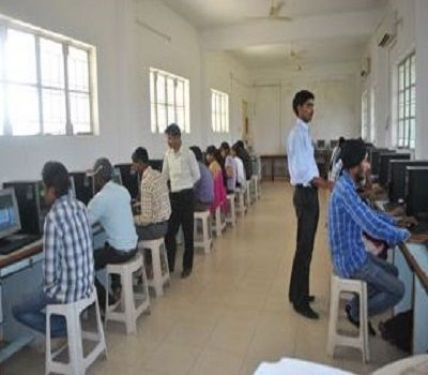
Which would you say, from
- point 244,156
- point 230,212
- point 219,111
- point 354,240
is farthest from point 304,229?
point 219,111

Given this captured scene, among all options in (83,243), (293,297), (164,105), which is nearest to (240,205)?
(164,105)

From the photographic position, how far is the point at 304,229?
3408mm

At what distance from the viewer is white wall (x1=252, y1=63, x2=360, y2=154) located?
44.6 feet

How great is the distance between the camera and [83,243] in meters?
2.55

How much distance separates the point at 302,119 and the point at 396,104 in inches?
147

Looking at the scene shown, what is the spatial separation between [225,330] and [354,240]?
1168 mm

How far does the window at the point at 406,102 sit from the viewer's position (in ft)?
17.2

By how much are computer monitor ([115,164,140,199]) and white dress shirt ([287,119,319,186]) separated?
2.10 m

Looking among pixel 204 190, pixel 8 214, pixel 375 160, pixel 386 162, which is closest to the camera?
pixel 8 214

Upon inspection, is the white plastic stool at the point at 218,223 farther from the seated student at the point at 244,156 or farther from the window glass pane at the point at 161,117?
the seated student at the point at 244,156

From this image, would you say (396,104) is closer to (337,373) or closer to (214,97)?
(214,97)

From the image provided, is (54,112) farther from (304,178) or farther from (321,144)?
(321,144)

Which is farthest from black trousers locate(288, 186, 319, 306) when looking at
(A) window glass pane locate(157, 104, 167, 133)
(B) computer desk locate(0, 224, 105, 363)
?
(A) window glass pane locate(157, 104, 167, 133)

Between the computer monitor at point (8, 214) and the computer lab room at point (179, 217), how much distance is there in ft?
0.04
